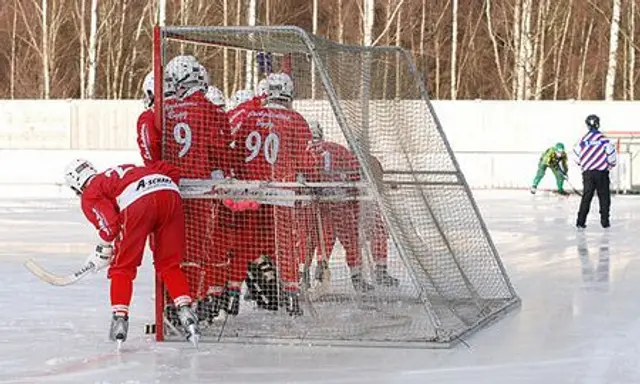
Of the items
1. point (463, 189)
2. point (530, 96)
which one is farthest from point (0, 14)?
point (463, 189)

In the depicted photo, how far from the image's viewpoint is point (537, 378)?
6.06 meters

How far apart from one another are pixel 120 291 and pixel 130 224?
1.14ft

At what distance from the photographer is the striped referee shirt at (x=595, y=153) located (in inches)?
588

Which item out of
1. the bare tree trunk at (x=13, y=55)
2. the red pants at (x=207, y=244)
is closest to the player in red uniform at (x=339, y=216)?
the red pants at (x=207, y=244)

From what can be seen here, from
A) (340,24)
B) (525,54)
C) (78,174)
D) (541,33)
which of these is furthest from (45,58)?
(78,174)

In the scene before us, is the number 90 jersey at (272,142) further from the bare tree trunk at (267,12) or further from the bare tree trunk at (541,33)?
the bare tree trunk at (267,12)

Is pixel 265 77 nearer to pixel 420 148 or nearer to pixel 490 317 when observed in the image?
pixel 420 148

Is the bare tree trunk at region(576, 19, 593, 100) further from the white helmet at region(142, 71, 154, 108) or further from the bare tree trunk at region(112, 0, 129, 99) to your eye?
the white helmet at region(142, 71, 154, 108)

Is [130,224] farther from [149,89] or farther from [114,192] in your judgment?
[149,89]

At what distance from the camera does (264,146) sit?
24.7 ft

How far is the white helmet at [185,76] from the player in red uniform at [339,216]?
698mm

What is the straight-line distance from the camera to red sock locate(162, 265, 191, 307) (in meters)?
6.78

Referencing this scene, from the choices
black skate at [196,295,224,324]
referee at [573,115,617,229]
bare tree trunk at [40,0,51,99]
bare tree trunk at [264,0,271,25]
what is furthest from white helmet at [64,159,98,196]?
bare tree trunk at [264,0,271,25]

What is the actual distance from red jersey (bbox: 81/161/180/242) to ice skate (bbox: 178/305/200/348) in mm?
505
